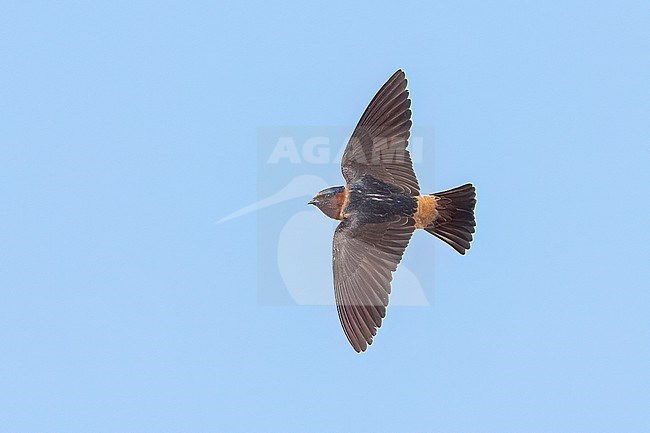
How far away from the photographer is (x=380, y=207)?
308 inches

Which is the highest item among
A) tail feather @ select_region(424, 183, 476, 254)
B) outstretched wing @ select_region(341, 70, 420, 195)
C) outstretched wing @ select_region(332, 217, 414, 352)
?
outstretched wing @ select_region(341, 70, 420, 195)

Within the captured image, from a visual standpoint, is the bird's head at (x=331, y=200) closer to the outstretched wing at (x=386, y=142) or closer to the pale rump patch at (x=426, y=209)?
the outstretched wing at (x=386, y=142)

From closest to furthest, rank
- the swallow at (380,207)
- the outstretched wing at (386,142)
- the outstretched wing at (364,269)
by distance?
the outstretched wing at (364,269) → the swallow at (380,207) → the outstretched wing at (386,142)

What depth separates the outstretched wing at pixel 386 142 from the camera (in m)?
7.86

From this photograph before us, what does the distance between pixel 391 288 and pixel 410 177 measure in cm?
88

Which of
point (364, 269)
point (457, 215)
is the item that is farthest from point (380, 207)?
point (457, 215)

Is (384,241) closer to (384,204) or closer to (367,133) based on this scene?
(384,204)

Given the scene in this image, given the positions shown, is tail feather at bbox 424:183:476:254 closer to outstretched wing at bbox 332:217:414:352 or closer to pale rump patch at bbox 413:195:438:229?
pale rump patch at bbox 413:195:438:229

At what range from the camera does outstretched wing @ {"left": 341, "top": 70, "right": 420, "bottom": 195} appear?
7.86 meters

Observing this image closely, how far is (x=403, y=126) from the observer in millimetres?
7898

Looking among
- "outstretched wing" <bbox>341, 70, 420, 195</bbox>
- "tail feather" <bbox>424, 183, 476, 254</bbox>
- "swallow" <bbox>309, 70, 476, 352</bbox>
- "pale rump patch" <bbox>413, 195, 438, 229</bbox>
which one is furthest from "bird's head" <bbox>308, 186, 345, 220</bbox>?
"tail feather" <bbox>424, 183, 476, 254</bbox>

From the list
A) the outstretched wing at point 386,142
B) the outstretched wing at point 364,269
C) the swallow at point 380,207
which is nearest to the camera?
the outstretched wing at point 364,269

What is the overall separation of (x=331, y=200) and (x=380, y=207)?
0.39 meters

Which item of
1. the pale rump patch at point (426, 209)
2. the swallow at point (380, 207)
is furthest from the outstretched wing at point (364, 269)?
the pale rump patch at point (426, 209)
